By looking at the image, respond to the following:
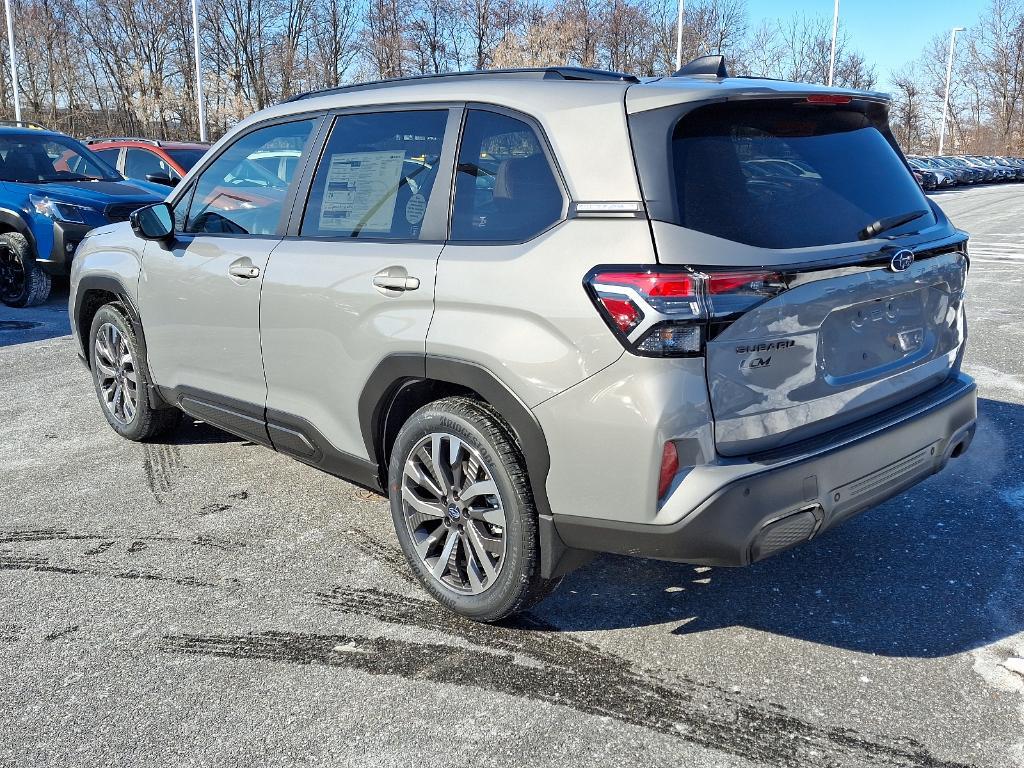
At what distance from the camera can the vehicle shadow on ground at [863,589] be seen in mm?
3299

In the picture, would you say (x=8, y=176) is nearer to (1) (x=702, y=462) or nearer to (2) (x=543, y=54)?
(1) (x=702, y=462)

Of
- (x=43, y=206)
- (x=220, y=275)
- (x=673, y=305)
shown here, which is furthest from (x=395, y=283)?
(x=43, y=206)

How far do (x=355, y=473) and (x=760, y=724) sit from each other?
182cm

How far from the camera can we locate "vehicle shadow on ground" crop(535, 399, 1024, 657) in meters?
3.30

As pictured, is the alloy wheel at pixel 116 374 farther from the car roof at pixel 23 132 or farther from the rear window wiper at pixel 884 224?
the car roof at pixel 23 132

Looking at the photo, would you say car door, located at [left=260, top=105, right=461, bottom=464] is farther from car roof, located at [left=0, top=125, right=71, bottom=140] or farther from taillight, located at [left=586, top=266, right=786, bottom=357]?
car roof, located at [left=0, top=125, right=71, bottom=140]

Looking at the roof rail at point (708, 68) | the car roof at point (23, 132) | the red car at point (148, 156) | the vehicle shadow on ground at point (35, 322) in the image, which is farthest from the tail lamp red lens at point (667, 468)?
the red car at point (148, 156)

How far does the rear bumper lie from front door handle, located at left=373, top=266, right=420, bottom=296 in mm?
993

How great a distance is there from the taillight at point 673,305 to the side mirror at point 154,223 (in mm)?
2703

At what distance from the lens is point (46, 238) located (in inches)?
376

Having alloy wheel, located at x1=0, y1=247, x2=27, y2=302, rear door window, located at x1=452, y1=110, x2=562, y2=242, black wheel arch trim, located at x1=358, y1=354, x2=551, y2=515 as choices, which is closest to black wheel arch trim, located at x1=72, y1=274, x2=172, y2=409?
black wheel arch trim, located at x1=358, y1=354, x2=551, y2=515

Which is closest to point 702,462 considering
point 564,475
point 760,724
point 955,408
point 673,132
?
point 564,475

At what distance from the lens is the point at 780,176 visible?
9.65 feet

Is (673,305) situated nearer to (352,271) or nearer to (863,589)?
(352,271)
